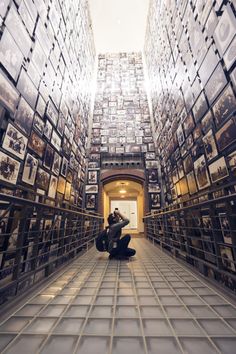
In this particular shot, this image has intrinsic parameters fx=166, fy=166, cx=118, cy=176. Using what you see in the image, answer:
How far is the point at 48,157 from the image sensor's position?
3648 mm

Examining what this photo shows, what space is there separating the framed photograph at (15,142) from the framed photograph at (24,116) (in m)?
0.14

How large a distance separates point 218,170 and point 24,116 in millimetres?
3420

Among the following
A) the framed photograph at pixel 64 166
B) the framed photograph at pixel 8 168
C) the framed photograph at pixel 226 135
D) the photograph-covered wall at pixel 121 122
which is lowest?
the framed photograph at pixel 8 168

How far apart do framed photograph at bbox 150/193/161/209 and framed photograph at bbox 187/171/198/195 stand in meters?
3.49

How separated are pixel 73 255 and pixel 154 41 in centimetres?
882

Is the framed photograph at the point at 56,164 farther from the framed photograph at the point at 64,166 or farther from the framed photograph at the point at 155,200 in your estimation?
the framed photograph at the point at 155,200

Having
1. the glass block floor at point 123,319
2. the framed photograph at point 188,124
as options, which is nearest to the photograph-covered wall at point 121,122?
the framed photograph at point 188,124

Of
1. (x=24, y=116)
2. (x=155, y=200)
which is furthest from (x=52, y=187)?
(x=155, y=200)

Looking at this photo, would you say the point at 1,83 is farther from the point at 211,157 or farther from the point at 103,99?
the point at 103,99

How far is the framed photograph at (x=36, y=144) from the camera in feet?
9.94

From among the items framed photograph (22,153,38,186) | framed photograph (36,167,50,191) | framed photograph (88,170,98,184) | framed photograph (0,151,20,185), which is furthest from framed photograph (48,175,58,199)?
framed photograph (88,170,98,184)

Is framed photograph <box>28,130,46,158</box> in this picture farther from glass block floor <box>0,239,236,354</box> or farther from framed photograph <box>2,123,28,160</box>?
glass block floor <box>0,239,236,354</box>

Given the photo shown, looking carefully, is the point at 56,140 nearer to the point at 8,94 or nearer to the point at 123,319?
the point at 8,94

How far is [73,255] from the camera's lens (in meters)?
3.78
